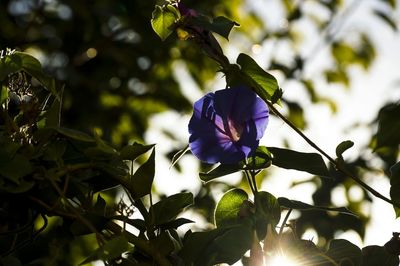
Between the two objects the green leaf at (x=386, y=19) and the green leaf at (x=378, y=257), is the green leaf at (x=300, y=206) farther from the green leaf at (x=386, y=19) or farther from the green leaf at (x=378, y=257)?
the green leaf at (x=386, y=19)

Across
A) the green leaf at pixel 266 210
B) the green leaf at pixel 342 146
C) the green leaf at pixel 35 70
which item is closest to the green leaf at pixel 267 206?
the green leaf at pixel 266 210

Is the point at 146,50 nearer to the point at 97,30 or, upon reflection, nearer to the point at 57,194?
the point at 97,30

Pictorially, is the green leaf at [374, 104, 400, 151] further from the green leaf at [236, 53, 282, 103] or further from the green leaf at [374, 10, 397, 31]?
the green leaf at [374, 10, 397, 31]

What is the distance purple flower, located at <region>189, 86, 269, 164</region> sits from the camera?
743 millimetres

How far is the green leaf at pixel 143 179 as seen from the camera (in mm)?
751

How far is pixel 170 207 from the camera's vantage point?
0.77 metres

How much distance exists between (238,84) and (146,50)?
5.21ft

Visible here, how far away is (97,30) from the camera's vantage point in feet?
7.68

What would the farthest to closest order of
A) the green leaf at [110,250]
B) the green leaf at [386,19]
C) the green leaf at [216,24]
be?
the green leaf at [386,19], the green leaf at [216,24], the green leaf at [110,250]

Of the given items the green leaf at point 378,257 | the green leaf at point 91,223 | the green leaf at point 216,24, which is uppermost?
the green leaf at point 216,24

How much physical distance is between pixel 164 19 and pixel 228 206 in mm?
187

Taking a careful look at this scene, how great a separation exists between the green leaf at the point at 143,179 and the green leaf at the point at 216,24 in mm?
128

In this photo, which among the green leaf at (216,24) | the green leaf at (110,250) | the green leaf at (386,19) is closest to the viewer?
the green leaf at (110,250)

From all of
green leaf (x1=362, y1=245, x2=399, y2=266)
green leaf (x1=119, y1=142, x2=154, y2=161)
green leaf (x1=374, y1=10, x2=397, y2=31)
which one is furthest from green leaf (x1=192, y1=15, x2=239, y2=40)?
green leaf (x1=374, y1=10, x2=397, y2=31)
